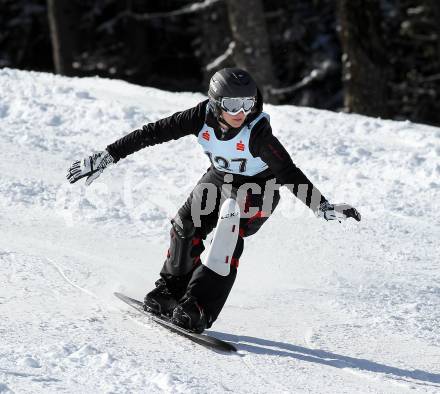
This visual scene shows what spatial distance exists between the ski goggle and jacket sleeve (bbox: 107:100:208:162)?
0.30 m

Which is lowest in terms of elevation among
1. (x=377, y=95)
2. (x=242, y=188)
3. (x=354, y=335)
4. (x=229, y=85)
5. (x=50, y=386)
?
(x=50, y=386)

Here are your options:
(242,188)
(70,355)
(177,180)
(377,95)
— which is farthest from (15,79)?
(70,355)

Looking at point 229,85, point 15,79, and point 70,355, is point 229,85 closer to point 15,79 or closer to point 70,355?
point 70,355

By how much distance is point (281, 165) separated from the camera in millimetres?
5062

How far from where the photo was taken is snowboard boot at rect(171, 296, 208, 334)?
5.01 m

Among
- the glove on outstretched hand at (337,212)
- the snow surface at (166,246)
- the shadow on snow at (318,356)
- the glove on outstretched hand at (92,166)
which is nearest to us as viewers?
the snow surface at (166,246)

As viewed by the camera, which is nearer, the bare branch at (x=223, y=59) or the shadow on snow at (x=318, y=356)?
the shadow on snow at (x=318, y=356)

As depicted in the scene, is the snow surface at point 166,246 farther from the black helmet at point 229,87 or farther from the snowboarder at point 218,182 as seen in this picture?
the black helmet at point 229,87

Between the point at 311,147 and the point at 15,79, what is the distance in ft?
12.8

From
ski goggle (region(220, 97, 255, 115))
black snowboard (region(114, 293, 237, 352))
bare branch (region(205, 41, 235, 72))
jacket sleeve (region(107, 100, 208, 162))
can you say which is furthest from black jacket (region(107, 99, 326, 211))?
bare branch (region(205, 41, 235, 72))

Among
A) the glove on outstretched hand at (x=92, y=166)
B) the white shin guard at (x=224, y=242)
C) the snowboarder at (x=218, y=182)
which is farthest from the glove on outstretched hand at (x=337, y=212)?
the glove on outstretched hand at (x=92, y=166)

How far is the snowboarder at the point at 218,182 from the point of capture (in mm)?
5051

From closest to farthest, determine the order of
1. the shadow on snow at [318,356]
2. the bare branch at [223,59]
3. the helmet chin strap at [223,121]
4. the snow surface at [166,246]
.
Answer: the snow surface at [166,246] < the shadow on snow at [318,356] < the helmet chin strap at [223,121] < the bare branch at [223,59]

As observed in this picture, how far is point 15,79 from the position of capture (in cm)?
1043
